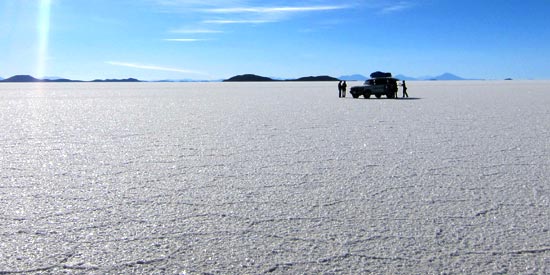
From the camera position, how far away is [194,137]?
11.0 meters

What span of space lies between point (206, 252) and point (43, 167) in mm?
4560

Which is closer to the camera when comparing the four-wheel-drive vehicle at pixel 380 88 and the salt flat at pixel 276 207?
the salt flat at pixel 276 207

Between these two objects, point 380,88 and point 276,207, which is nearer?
point 276,207

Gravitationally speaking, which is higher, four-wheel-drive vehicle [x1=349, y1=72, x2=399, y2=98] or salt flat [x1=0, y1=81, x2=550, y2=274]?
four-wheel-drive vehicle [x1=349, y1=72, x2=399, y2=98]

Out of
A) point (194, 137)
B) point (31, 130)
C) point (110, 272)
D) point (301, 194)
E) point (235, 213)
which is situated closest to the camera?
point (110, 272)

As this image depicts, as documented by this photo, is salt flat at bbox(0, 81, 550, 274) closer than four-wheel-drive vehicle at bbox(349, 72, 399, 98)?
Yes

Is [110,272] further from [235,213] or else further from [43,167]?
[43,167]

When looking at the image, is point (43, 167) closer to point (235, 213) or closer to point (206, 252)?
point (235, 213)

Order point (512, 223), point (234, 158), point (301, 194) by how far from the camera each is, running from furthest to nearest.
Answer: point (234, 158), point (301, 194), point (512, 223)

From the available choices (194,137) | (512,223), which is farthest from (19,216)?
(194,137)

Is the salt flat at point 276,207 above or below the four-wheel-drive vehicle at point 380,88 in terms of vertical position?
below

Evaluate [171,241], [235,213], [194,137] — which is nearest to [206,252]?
[171,241]

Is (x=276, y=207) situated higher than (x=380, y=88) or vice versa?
(x=380, y=88)

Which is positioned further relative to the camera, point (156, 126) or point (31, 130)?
point (156, 126)
